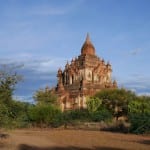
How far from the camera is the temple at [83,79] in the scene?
283 ft

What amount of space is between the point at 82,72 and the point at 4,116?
69408 millimetres

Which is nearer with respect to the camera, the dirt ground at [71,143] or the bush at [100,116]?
the dirt ground at [71,143]

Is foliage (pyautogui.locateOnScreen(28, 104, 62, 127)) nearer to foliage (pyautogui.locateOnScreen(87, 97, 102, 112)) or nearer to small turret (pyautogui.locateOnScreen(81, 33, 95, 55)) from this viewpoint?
foliage (pyautogui.locateOnScreen(87, 97, 102, 112))

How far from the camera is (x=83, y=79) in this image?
88.5 meters

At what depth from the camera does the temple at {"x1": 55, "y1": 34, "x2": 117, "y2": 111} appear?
86.3 m

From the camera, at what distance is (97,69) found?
92000 millimetres

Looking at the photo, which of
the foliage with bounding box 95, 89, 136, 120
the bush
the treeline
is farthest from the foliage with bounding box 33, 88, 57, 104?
the bush

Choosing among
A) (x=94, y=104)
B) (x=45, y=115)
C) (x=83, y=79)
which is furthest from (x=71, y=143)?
(x=83, y=79)

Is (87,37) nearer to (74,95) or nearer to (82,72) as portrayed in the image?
(82,72)

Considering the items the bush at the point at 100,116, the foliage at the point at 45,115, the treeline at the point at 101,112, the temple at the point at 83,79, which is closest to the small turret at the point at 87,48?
the temple at the point at 83,79

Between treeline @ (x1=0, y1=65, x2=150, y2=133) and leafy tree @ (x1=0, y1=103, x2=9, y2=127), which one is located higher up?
treeline @ (x1=0, y1=65, x2=150, y2=133)

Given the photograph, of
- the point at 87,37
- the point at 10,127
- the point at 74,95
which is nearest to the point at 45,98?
the point at 74,95

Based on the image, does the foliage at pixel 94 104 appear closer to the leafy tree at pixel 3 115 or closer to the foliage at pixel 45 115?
the foliage at pixel 45 115

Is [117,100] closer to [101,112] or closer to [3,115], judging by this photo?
[101,112]
